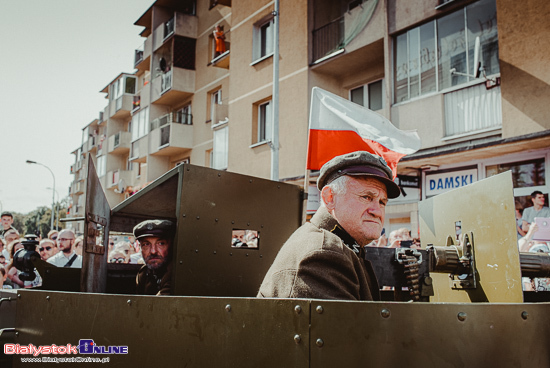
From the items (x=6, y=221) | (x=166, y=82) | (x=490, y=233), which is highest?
(x=166, y=82)

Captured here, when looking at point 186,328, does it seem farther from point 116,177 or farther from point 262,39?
point 116,177

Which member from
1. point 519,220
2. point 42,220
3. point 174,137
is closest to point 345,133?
point 519,220

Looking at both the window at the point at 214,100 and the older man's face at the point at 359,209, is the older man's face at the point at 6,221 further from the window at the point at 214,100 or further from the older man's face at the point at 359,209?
the window at the point at 214,100

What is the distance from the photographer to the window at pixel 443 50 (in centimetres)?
1070

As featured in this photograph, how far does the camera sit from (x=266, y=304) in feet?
6.06

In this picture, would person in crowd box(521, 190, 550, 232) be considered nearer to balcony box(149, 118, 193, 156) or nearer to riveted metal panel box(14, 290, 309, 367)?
riveted metal panel box(14, 290, 309, 367)

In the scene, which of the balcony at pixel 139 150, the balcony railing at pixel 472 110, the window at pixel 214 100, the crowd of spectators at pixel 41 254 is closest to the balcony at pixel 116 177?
the balcony at pixel 139 150

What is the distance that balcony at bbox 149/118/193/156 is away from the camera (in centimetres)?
2342

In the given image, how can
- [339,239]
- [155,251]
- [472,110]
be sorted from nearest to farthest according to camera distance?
[339,239] → [155,251] → [472,110]

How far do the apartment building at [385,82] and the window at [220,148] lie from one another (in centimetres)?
4

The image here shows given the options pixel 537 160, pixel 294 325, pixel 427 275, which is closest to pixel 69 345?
pixel 294 325

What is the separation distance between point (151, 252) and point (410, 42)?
32.6 feet

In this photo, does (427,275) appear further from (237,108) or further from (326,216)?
(237,108)

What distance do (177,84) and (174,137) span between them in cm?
247
